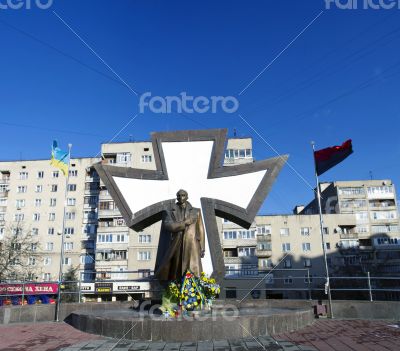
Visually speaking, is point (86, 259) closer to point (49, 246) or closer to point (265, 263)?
point (49, 246)

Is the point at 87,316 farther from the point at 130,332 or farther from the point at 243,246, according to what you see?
the point at 243,246

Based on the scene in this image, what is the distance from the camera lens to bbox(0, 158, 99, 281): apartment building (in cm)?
5466

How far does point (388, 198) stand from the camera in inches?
2359

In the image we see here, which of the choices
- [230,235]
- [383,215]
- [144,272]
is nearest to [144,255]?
[230,235]

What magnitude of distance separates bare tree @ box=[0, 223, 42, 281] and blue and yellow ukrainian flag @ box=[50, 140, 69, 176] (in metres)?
31.4

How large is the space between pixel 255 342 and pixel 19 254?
1711 inches

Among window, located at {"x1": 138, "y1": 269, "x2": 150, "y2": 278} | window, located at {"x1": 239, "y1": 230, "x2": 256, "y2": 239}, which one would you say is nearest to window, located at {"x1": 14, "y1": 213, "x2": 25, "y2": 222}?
window, located at {"x1": 138, "y1": 269, "x2": 150, "y2": 278}

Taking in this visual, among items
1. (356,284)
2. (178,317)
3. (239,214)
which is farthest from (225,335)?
(356,284)

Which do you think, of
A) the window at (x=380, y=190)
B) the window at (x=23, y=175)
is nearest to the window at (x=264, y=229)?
the window at (x=380, y=190)

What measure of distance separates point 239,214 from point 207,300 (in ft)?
11.8

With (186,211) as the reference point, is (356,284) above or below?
below

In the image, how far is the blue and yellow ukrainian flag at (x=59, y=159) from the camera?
16.2m

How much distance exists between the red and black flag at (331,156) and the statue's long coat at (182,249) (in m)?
6.25

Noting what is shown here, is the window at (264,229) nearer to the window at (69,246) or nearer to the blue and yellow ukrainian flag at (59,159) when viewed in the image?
the window at (69,246)
